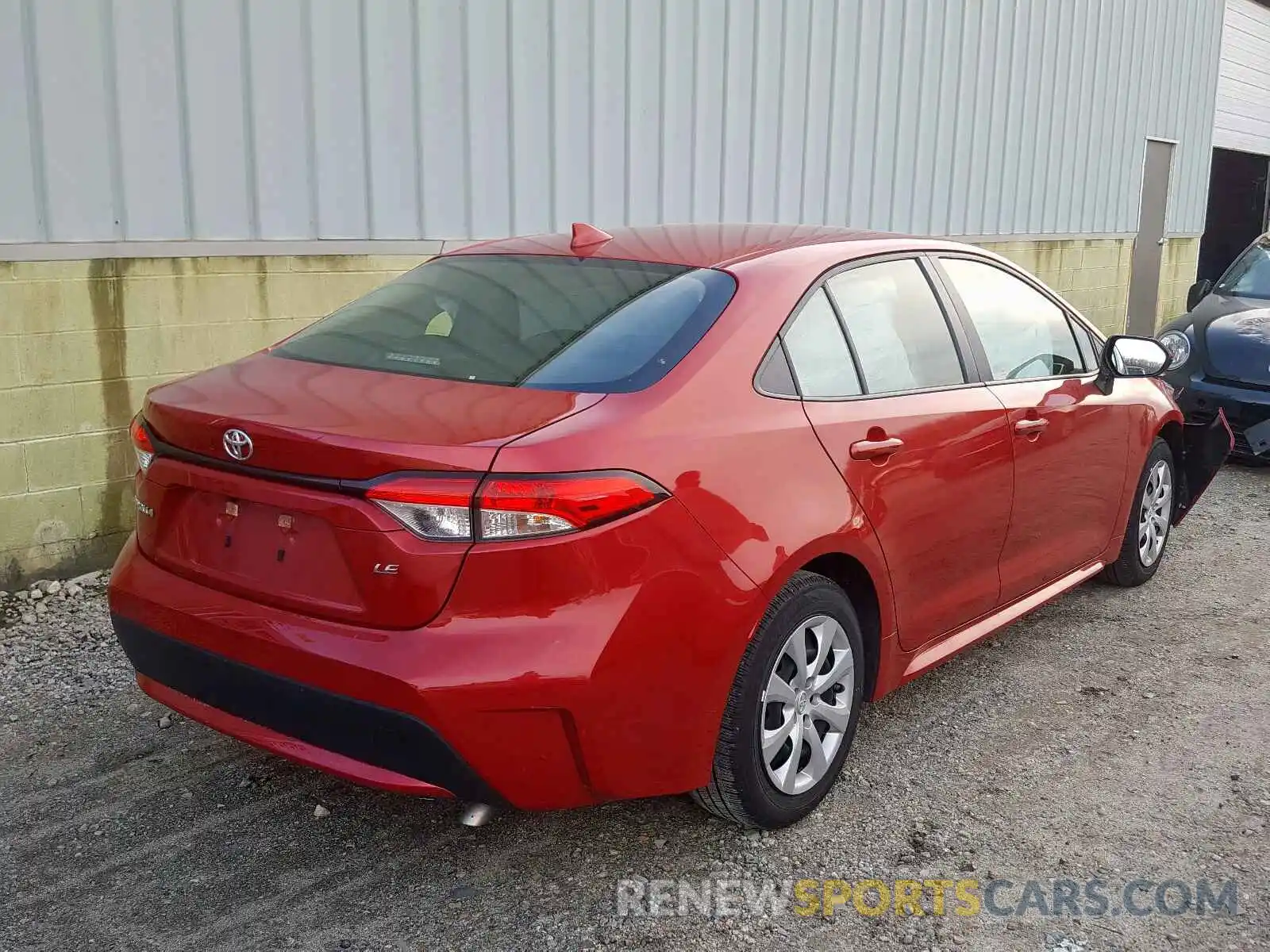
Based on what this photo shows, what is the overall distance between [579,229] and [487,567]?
154 cm

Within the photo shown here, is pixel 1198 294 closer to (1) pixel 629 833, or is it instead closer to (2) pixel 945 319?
(2) pixel 945 319

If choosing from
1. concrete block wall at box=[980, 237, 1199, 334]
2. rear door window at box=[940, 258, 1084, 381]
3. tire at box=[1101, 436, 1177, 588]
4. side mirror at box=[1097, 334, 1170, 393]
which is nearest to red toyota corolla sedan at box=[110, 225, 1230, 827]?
rear door window at box=[940, 258, 1084, 381]

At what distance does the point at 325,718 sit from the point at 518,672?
1.54 ft

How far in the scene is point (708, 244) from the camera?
11.8 ft

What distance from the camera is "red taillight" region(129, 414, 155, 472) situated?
3.04m

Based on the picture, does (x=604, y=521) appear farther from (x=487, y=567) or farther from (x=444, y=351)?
(x=444, y=351)

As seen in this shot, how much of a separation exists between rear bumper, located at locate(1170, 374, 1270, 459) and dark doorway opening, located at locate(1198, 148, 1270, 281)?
38.2ft

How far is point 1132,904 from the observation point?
116 inches

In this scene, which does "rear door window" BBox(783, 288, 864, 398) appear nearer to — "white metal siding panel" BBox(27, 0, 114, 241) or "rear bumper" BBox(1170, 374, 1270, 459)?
"white metal siding panel" BBox(27, 0, 114, 241)

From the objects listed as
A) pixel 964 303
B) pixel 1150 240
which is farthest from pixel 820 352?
pixel 1150 240

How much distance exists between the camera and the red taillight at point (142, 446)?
304 cm

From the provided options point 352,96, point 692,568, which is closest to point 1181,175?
point 352,96

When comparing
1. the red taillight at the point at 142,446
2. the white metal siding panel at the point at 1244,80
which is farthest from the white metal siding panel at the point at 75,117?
the white metal siding panel at the point at 1244,80

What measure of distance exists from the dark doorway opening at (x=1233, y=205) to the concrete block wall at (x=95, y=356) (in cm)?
1644
